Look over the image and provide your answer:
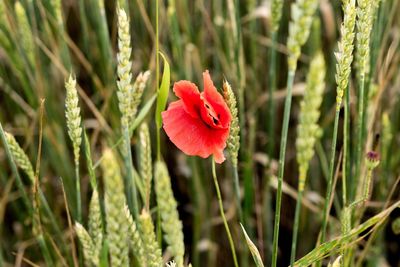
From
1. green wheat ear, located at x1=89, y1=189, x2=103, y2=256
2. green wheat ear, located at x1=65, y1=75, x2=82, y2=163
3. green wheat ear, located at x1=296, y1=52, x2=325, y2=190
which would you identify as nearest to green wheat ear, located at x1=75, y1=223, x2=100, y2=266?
green wheat ear, located at x1=89, y1=189, x2=103, y2=256

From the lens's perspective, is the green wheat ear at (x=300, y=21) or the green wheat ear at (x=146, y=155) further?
the green wheat ear at (x=146, y=155)

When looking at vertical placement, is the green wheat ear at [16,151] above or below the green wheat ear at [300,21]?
below

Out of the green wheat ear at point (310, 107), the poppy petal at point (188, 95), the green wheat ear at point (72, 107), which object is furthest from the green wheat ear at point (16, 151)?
the green wheat ear at point (310, 107)

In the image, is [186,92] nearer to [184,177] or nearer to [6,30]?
[6,30]

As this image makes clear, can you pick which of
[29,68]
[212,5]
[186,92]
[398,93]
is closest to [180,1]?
[212,5]

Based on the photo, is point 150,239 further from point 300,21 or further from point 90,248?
point 300,21

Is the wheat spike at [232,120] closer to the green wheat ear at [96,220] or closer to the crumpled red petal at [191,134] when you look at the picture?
the crumpled red petal at [191,134]

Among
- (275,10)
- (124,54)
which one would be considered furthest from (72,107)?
(275,10)
